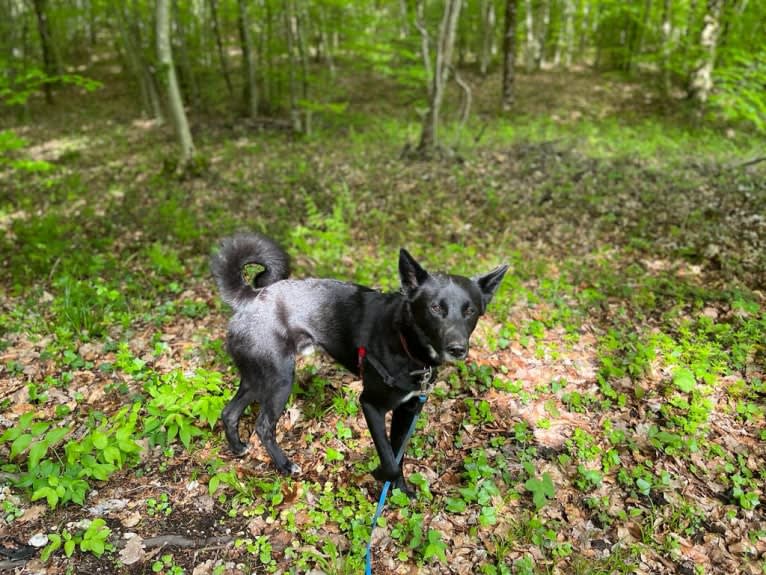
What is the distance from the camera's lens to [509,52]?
17609 millimetres

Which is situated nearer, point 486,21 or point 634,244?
point 634,244

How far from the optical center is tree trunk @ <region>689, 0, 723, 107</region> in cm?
1468

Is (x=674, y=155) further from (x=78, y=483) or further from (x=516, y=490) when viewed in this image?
(x=78, y=483)

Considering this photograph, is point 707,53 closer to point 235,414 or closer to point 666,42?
point 666,42

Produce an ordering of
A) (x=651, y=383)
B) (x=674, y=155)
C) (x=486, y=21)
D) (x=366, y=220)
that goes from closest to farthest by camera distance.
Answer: (x=651, y=383)
(x=366, y=220)
(x=674, y=155)
(x=486, y=21)

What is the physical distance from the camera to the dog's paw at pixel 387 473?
11.6 feet

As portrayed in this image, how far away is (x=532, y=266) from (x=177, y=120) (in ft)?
29.5

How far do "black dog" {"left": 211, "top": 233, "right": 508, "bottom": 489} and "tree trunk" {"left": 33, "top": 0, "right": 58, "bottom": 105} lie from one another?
21570 millimetres

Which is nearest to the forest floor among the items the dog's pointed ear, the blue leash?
the blue leash

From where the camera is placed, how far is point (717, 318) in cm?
546

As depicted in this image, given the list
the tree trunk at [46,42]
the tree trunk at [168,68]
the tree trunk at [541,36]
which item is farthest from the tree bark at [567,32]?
the tree trunk at [46,42]

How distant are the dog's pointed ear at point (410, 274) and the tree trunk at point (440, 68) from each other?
9.43m

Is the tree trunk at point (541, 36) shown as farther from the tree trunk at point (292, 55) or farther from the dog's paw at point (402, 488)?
the dog's paw at point (402, 488)

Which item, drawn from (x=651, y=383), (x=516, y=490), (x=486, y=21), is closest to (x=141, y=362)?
(x=516, y=490)
